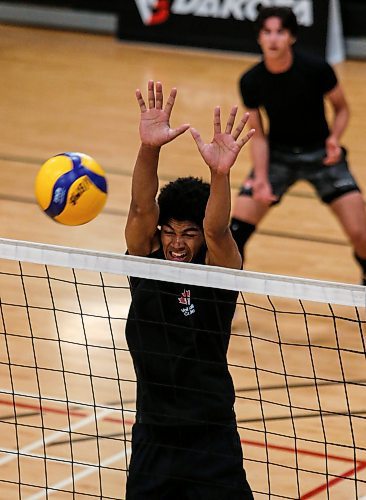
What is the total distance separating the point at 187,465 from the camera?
441 centimetres

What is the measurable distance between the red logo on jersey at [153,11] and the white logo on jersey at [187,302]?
13.2 meters

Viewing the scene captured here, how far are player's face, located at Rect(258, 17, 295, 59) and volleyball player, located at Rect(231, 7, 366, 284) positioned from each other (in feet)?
0.04

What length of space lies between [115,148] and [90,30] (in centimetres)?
647

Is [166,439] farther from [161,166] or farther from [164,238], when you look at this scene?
[161,166]

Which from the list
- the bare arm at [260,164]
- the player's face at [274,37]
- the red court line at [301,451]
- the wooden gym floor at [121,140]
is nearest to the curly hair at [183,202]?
the red court line at [301,451]

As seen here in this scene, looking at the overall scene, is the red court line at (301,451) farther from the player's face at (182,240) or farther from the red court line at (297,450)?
the player's face at (182,240)

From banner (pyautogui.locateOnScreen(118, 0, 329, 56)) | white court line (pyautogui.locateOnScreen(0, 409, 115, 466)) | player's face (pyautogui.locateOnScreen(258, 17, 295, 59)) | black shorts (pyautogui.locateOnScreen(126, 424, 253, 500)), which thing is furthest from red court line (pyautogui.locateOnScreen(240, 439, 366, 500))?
banner (pyautogui.locateOnScreen(118, 0, 329, 56))

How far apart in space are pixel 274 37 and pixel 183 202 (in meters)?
3.63

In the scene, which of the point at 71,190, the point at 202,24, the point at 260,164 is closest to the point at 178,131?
the point at 71,190

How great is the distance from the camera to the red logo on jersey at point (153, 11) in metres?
17.1

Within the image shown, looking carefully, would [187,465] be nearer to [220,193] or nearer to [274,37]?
[220,193]

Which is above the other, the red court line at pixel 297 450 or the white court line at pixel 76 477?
the white court line at pixel 76 477

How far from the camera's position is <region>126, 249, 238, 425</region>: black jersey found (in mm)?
4422

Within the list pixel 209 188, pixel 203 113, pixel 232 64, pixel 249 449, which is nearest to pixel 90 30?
pixel 232 64
